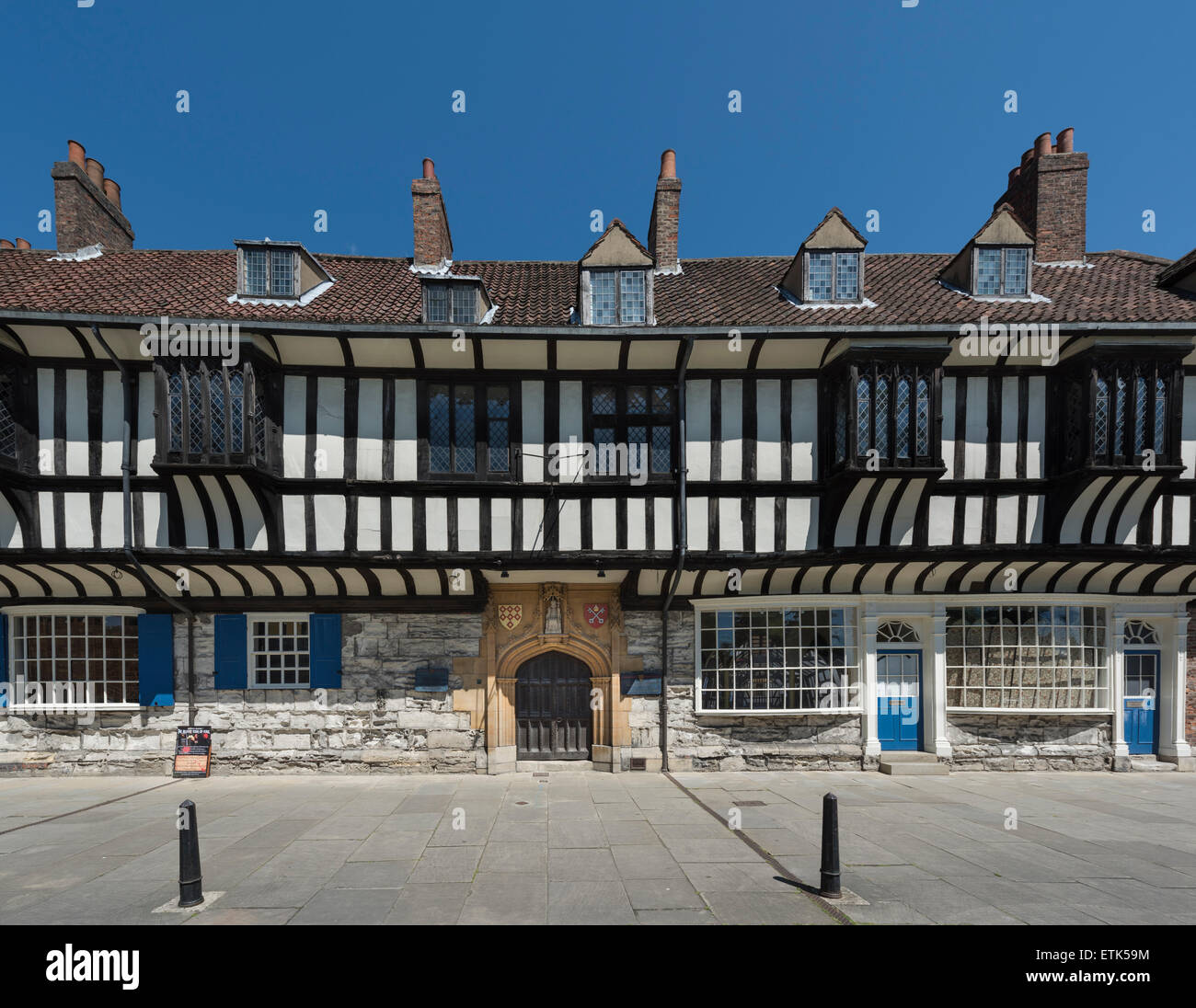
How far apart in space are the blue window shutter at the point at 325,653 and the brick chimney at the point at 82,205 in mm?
10148

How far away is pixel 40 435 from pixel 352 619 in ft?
19.8

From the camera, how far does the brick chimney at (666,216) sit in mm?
12039

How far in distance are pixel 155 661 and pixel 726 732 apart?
36.6 ft

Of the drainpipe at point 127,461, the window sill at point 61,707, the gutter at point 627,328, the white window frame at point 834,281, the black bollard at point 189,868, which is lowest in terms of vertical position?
the window sill at point 61,707

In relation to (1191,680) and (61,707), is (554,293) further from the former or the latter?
(1191,680)

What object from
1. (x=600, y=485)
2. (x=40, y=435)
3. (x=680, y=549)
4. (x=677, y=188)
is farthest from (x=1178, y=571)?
(x=40, y=435)

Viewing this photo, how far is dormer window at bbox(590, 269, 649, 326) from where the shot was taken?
33.5ft

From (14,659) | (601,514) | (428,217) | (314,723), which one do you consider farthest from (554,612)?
(14,659)

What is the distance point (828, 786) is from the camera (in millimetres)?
9688

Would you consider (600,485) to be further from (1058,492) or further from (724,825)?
(1058,492)

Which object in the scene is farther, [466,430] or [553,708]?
[553,708]

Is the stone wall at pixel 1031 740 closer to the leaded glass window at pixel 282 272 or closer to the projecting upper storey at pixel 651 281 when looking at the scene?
the projecting upper storey at pixel 651 281

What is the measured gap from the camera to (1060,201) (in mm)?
12156

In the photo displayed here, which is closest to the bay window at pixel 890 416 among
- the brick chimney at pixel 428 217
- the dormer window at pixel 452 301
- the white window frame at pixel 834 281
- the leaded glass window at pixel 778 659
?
the white window frame at pixel 834 281
